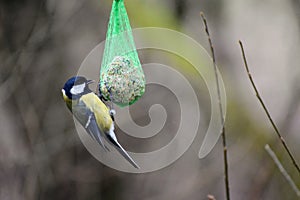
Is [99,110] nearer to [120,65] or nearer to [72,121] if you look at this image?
[120,65]

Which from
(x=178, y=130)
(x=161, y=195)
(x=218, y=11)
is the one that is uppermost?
(x=218, y=11)

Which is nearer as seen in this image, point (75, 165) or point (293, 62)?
point (293, 62)

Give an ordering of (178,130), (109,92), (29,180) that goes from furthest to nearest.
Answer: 1. (178,130)
2. (29,180)
3. (109,92)

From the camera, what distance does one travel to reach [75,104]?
261 cm

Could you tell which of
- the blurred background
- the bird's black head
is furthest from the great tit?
the blurred background

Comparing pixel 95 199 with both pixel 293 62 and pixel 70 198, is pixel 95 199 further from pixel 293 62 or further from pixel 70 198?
pixel 293 62

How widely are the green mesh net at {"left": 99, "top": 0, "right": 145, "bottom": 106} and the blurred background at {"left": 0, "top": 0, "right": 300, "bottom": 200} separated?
1599mm

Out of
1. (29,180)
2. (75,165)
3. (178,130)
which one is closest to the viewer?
(29,180)

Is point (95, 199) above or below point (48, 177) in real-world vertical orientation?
below

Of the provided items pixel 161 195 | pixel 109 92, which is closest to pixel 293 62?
pixel 161 195

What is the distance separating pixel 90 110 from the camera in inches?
101

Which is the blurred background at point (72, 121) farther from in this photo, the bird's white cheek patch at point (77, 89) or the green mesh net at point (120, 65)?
the bird's white cheek patch at point (77, 89)

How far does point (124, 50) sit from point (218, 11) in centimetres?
264

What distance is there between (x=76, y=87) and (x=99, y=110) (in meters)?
0.14
